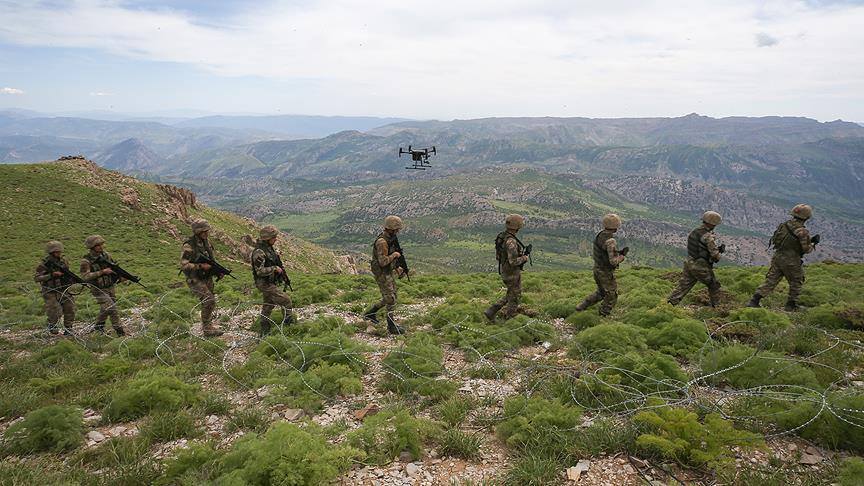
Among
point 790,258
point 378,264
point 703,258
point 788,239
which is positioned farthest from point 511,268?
point 788,239

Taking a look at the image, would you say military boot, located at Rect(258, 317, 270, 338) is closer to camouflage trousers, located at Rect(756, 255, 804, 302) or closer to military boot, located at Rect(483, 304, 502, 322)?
military boot, located at Rect(483, 304, 502, 322)

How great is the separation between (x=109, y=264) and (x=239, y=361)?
608 cm

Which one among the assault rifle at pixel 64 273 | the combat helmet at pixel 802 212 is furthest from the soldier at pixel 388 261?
the combat helmet at pixel 802 212

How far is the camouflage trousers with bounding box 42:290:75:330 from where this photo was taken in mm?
12305

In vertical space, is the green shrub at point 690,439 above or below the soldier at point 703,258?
below

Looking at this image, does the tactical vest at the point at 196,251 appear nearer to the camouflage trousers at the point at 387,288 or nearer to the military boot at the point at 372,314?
the military boot at the point at 372,314

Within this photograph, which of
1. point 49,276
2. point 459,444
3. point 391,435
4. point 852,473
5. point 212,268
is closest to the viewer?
point 852,473

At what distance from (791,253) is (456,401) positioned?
38.8 feet

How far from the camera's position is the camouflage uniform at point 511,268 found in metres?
12.1

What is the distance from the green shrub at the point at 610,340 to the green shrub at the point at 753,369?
1.53m

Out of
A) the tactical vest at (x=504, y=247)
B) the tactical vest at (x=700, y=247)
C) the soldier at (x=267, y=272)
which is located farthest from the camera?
the tactical vest at (x=700, y=247)

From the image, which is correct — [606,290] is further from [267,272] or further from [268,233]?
[268,233]

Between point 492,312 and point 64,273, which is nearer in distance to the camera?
point 64,273

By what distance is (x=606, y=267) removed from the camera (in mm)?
12336
